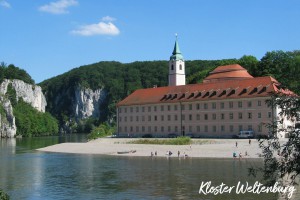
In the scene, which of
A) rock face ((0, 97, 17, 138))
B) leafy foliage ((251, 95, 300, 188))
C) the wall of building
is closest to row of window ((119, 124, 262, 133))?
the wall of building

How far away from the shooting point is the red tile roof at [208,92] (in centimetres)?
7681

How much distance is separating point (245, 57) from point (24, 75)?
113m

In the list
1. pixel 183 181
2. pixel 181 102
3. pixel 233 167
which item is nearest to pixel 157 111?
pixel 181 102

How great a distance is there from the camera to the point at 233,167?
44.1m

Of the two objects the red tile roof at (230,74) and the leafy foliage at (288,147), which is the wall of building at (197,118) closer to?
the red tile roof at (230,74)

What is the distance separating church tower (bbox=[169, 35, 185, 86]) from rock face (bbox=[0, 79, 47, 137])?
68801 millimetres

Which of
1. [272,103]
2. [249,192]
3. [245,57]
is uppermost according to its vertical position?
[245,57]

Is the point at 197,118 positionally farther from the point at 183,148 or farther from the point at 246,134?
the point at 183,148

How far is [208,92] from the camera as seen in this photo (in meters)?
84.8

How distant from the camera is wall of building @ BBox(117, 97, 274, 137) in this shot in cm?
7644

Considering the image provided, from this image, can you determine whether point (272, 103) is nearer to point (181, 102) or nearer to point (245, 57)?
point (181, 102)

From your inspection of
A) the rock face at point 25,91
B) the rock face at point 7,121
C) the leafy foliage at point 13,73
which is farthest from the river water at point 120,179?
the leafy foliage at point 13,73

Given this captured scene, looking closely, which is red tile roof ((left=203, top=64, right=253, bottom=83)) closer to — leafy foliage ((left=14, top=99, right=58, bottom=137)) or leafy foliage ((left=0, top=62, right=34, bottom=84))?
leafy foliage ((left=14, top=99, right=58, bottom=137))

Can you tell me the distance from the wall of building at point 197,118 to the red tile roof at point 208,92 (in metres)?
0.90
